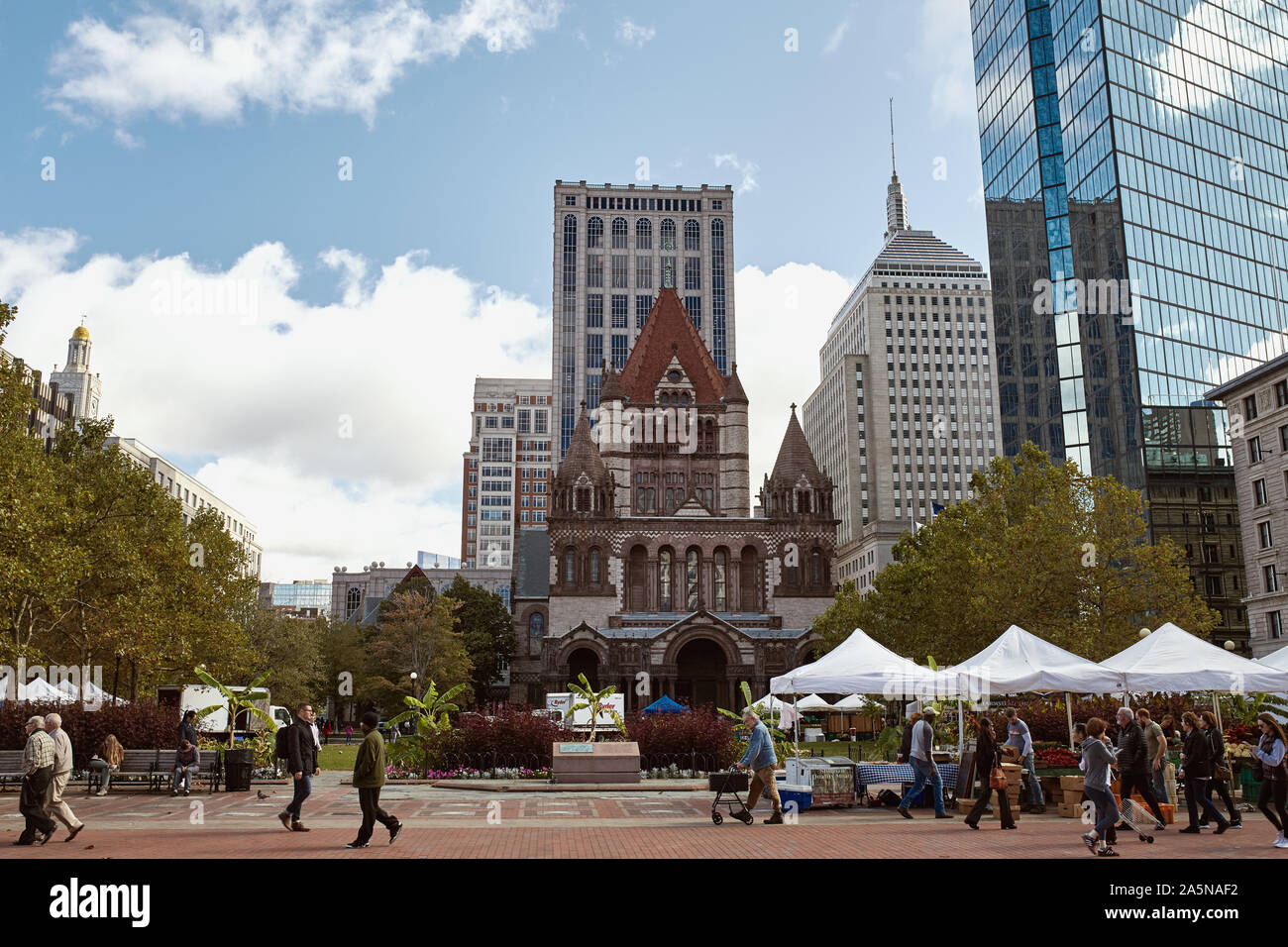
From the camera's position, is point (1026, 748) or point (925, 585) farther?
point (925, 585)

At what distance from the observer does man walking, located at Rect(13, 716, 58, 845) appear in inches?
563

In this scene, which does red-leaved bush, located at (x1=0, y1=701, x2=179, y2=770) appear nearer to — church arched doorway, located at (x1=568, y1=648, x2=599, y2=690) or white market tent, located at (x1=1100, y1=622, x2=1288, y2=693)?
white market tent, located at (x1=1100, y1=622, x2=1288, y2=693)

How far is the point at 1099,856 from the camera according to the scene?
13.1m

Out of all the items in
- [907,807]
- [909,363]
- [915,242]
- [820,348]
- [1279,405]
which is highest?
[915,242]

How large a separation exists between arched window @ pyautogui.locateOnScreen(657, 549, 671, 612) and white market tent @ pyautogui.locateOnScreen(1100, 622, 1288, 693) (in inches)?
1947

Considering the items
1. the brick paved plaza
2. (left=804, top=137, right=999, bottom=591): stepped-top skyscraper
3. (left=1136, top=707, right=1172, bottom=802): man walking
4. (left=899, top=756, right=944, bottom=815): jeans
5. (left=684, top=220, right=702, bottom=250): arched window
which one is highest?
(left=684, top=220, right=702, bottom=250): arched window

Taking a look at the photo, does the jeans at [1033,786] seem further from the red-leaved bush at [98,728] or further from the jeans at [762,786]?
the red-leaved bush at [98,728]

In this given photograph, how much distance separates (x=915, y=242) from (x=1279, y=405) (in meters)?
122

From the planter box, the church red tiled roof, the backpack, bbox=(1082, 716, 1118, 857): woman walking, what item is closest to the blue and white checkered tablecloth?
bbox=(1082, 716, 1118, 857): woman walking

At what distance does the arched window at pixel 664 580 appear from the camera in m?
71.3
